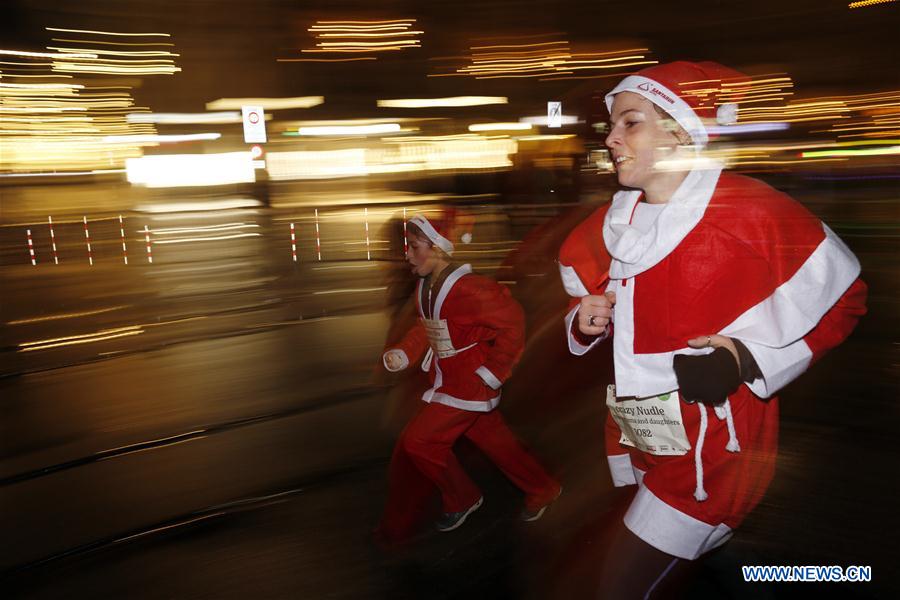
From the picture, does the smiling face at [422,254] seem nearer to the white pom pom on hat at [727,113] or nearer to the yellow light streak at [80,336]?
the white pom pom on hat at [727,113]

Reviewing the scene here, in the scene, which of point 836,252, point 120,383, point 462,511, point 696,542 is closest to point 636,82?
point 836,252

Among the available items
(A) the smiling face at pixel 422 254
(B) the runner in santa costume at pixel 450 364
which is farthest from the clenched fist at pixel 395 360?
(A) the smiling face at pixel 422 254

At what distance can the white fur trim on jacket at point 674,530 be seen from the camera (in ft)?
6.41

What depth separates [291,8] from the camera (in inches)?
776

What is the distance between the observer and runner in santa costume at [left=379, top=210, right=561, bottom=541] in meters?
3.43

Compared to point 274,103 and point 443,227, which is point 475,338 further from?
point 274,103

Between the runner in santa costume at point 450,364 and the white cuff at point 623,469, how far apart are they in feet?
3.81

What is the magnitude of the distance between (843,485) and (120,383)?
5.60 metres

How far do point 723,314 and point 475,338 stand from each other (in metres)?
1.68

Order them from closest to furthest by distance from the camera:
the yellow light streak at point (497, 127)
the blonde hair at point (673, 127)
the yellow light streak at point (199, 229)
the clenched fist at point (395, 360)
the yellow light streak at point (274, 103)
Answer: the blonde hair at point (673, 127) < the clenched fist at point (395, 360) < the yellow light streak at point (199, 229) < the yellow light streak at point (497, 127) < the yellow light streak at point (274, 103)

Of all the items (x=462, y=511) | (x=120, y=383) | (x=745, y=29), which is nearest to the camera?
(x=462, y=511)

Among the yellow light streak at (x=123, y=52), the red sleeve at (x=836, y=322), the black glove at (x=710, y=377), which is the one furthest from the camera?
the yellow light streak at (x=123, y=52)

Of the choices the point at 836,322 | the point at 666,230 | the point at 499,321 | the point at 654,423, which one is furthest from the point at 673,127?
the point at 499,321

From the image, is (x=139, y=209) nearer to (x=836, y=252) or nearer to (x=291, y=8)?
(x=291, y=8)
